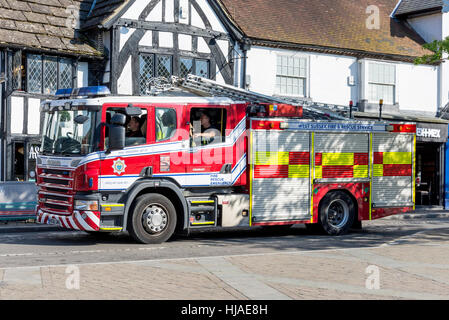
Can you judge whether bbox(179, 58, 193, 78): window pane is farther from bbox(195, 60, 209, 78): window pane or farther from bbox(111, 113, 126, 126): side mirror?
bbox(111, 113, 126, 126): side mirror

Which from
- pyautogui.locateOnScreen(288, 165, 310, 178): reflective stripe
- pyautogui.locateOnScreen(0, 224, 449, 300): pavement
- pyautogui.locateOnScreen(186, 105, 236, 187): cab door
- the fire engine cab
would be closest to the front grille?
the fire engine cab

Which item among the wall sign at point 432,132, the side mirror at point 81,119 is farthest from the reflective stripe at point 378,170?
the wall sign at point 432,132

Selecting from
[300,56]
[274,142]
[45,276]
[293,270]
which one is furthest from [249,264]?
[300,56]

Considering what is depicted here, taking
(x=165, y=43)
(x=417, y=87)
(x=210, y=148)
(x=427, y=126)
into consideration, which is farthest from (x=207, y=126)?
(x=417, y=87)

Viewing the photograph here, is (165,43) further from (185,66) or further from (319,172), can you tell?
(319,172)

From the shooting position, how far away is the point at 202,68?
22.7 m

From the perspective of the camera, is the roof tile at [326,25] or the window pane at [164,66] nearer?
the window pane at [164,66]

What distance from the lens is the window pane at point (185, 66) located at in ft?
73.0

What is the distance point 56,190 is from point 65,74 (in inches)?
322

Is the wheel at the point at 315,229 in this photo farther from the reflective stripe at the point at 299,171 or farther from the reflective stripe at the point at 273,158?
the reflective stripe at the point at 273,158

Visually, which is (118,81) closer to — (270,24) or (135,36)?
(135,36)

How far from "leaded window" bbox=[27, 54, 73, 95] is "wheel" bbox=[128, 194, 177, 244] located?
833 cm

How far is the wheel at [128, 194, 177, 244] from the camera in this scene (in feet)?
43.4

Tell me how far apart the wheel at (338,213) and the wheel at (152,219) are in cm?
381
